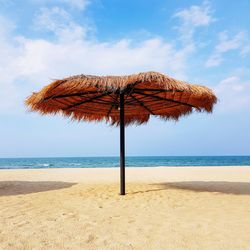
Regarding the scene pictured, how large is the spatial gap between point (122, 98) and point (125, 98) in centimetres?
56

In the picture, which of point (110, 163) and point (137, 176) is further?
point (110, 163)

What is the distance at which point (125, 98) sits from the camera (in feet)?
22.3

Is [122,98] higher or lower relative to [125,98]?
lower

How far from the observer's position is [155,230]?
11.7ft

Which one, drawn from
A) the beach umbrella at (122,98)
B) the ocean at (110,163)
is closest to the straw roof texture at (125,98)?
the beach umbrella at (122,98)

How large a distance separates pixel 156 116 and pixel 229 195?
10.3ft

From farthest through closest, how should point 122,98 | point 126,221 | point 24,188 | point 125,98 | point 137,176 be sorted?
1. point 137,176
2. point 24,188
3. point 125,98
4. point 122,98
5. point 126,221

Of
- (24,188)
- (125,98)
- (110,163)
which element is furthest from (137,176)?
(110,163)

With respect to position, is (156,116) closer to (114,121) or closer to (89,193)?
(114,121)

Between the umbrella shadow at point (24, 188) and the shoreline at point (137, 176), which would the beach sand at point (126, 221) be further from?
the shoreline at point (137, 176)

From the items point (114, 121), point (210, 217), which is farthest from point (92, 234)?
point (114, 121)

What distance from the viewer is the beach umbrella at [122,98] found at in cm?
538

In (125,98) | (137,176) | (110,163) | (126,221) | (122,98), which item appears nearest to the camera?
(126,221)

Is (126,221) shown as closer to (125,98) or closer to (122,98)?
(122,98)
